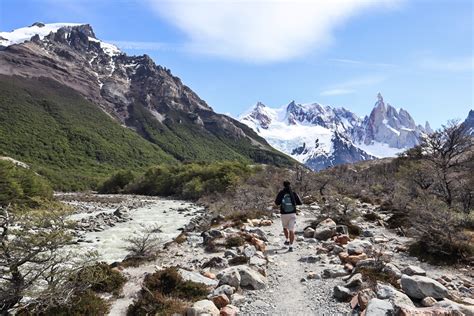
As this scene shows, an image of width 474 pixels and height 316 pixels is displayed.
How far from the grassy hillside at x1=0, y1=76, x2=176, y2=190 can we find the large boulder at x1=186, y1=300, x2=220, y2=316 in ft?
304

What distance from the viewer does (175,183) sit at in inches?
3231

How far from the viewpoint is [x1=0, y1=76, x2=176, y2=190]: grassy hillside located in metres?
122

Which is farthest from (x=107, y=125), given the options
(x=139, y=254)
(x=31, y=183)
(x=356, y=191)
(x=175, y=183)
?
(x=139, y=254)

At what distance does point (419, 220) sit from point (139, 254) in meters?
11.9

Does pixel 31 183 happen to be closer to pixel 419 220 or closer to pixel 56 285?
pixel 56 285

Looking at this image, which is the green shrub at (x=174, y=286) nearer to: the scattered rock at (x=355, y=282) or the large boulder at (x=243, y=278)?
the large boulder at (x=243, y=278)

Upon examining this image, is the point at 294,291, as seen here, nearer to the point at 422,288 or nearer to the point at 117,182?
the point at 422,288

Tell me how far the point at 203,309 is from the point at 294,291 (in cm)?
300

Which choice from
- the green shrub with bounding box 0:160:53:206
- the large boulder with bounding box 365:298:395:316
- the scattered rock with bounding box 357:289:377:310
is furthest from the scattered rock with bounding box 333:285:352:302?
the green shrub with bounding box 0:160:53:206

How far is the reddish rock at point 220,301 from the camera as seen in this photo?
8.99 m

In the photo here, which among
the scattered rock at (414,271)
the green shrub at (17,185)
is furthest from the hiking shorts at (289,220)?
the green shrub at (17,185)

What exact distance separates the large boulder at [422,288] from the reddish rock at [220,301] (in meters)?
→ 4.33

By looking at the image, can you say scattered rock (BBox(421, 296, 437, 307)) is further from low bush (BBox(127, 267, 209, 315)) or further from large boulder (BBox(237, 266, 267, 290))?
low bush (BBox(127, 267, 209, 315))

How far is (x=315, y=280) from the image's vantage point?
425 inches
